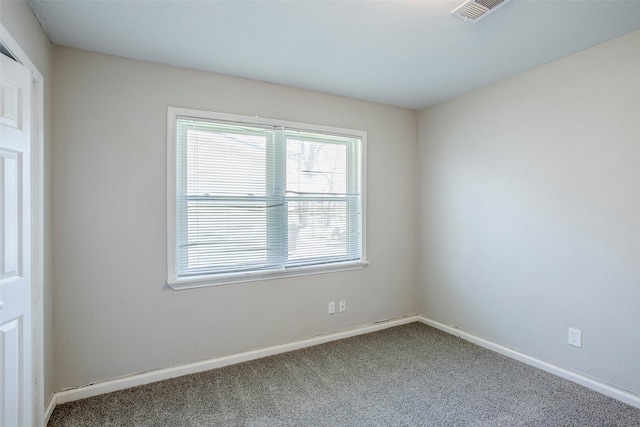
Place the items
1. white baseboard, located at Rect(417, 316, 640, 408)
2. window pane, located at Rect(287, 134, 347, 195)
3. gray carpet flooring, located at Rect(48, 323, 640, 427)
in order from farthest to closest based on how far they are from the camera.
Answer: window pane, located at Rect(287, 134, 347, 195) → white baseboard, located at Rect(417, 316, 640, 408) → gray carpet flooring, located at Rect(48, 323, 640, 427)

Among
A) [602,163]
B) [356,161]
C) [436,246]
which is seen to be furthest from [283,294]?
[602,163]

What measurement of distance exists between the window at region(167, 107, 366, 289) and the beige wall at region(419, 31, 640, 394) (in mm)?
1023

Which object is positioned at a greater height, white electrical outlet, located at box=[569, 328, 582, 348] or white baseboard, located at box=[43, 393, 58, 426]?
white electrical outlet, located at box=[569, 328, 582, 348]

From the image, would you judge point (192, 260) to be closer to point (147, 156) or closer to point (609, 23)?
point (147, 156)

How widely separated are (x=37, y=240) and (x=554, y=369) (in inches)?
148

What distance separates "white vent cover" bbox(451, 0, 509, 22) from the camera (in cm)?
172

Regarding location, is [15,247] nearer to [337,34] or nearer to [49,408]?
[49,408]

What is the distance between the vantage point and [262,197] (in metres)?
2.86

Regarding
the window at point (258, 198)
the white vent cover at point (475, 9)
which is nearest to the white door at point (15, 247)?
the window at point (258, 198)

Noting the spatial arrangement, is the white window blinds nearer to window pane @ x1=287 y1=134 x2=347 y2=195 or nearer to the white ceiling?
window pane @ x1=287 y1=134 x2=347 y2=195

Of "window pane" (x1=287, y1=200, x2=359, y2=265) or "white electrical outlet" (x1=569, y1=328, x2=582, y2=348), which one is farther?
"window pane" (x1=287, y1=200, x2=359, y2=265)

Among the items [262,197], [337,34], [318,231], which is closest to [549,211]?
[318,231]

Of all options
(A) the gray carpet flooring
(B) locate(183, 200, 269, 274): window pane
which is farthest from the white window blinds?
(A) the gray carpet flooring

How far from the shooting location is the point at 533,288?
265cm
